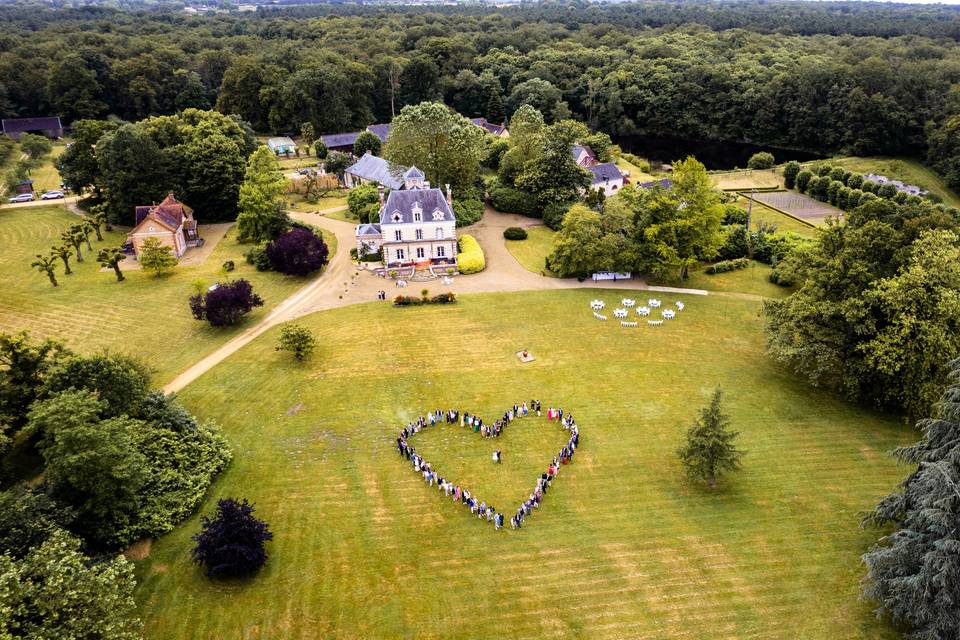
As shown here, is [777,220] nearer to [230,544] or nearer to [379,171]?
[379,171]

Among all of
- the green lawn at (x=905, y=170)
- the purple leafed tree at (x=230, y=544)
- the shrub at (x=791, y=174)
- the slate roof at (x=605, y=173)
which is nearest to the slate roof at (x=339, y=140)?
the slate roof at (x=605, y=173)

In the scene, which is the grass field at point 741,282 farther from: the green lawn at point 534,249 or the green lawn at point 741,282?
the green lawn at point 534,249

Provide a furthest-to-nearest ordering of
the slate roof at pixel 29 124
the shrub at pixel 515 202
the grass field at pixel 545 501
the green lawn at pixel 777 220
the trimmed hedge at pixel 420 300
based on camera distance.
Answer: the slate roof at pixel 29 124, the shrub at pixel 515 202, the green lawn at pixel 777 220, the trimmed hedge at pixel 420 300, the grass field at pixel 545 501

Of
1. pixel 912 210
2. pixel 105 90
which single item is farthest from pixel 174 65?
pixel 912 210

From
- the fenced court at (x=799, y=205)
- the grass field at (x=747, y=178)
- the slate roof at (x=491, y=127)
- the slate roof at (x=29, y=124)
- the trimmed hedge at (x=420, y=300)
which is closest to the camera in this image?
the trimmed hedge at (x=420, y=300)

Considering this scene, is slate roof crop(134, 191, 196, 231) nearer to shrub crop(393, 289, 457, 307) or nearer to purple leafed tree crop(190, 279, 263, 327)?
purple leafed tree crop(190, 279, 263, 327)

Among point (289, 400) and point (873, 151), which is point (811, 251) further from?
point (873, 151)

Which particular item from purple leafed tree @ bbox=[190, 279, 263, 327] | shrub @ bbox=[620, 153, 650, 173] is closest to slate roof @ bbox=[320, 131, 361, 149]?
shrub @ bbox=[620, 153, 650, 173]
